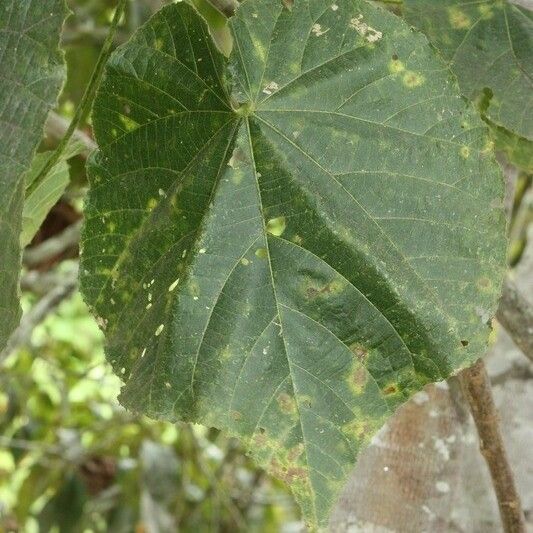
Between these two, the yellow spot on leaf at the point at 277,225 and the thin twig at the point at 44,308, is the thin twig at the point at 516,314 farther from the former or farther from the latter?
the thin twig at the point at 44,308

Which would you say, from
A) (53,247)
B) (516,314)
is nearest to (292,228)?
(516,314)

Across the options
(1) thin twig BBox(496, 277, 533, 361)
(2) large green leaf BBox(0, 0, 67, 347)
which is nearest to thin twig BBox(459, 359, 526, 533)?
(1) thin twig BBox(496, 277, 533, 361)

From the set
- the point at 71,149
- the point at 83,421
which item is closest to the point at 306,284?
the point at 71,149

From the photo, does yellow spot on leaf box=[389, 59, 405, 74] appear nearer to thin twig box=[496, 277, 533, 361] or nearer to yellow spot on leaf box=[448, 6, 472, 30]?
yellow spot on leaf box=[448, 6, 472, 30]

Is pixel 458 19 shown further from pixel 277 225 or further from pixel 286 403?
pixel 286 403

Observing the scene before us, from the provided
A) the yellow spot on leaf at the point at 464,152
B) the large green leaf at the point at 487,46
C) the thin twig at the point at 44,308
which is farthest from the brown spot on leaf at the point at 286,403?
the thin twig at the point at 44,308

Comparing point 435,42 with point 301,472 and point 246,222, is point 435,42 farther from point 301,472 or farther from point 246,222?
point 301,472
